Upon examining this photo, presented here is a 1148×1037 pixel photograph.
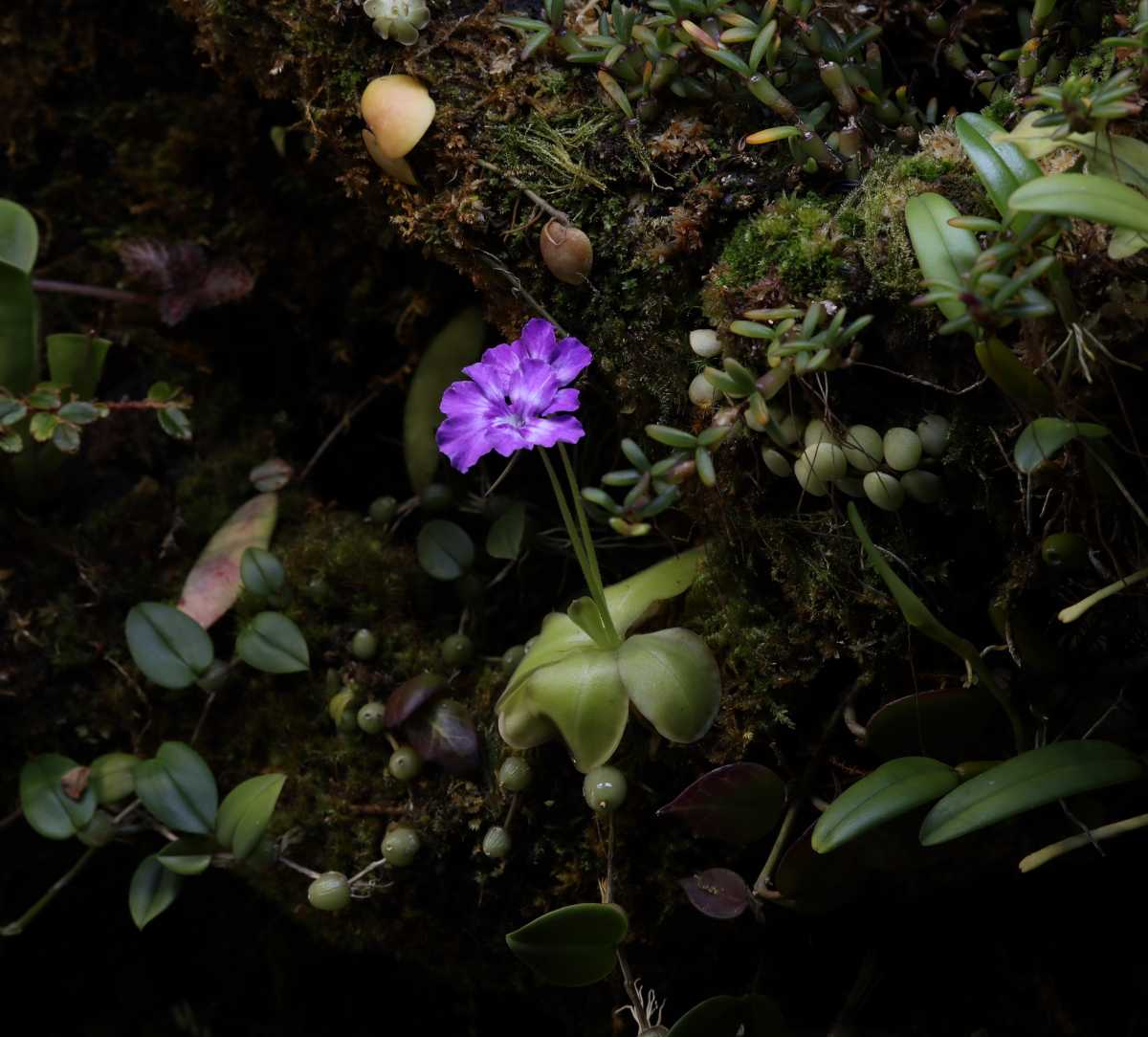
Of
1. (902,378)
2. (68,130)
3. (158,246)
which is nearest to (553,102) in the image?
(902,378)

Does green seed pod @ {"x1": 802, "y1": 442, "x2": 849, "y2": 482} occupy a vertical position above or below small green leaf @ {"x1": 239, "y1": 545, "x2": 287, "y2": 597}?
above

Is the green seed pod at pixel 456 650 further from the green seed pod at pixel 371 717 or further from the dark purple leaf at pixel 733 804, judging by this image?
the dark purple leaf at pixel 733 804

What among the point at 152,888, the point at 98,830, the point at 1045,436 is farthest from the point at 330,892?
the point at 1045,436

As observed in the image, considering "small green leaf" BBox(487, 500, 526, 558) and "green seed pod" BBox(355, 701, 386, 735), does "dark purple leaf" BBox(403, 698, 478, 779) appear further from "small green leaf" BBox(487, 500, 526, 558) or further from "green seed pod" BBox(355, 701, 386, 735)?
"small green leaf" BBox(487, 500, 526, 558)

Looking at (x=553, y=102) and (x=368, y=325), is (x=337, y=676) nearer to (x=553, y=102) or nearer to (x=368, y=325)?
(x=368, y=325)

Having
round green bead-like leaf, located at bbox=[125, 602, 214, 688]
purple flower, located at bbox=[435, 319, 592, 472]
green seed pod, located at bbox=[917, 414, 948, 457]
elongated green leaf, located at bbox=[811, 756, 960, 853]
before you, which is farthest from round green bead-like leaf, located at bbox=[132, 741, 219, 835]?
green seed pod, located at bbox=[917, 414, 948, 457]
